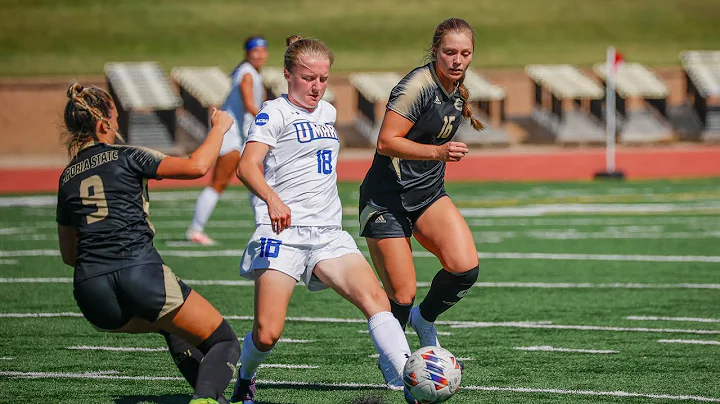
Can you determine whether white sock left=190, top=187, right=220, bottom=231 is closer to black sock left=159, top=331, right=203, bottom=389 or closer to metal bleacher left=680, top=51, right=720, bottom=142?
black sock left=159, top=331, right=203, bottom=389

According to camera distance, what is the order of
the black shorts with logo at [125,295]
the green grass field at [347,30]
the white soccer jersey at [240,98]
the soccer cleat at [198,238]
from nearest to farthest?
the black shorts with logo at [125,295]
the white soccer jersey at [240,98]
the soccer cleat at [198,238]
the green grass field at [347,30]

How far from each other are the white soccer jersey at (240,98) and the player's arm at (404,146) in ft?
19.8

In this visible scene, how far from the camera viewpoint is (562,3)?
152 ft

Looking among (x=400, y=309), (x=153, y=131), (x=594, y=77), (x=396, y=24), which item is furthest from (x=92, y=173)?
(x=396, y=24)

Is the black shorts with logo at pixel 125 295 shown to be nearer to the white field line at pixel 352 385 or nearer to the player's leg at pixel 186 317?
the player's leg at pixel 186 317

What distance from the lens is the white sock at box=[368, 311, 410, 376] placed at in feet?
18.1

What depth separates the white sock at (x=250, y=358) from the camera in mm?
5645

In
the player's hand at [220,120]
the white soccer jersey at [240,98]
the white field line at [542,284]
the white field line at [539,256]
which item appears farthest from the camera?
the white soccer jersey at [240,98]

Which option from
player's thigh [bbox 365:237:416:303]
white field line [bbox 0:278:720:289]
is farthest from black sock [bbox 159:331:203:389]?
white field line [bbox 0:278:720:289]

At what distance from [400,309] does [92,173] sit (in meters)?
2.23

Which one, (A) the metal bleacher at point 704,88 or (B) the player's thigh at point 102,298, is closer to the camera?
(B) the player's thigh at point 102,298

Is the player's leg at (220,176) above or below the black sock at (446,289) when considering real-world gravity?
below

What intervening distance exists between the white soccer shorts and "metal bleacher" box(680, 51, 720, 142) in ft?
84.7

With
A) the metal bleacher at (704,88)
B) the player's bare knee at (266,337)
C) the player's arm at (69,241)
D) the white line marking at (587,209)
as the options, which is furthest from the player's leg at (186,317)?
the metal bleacher at (704,88)
